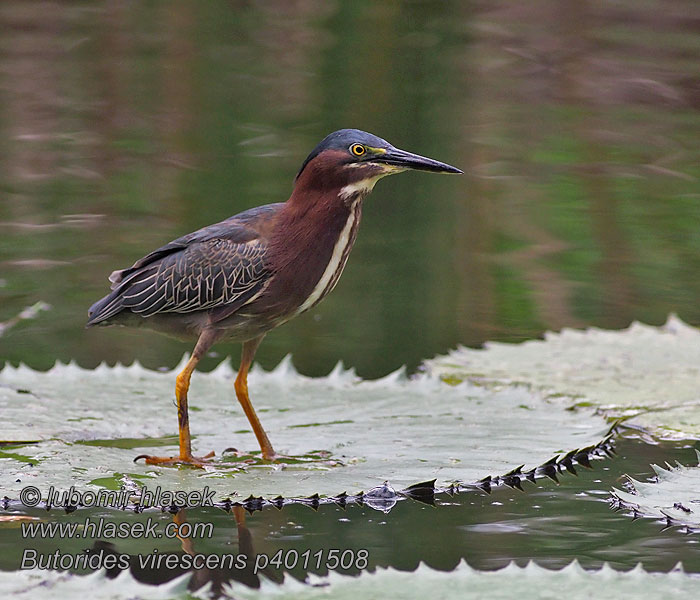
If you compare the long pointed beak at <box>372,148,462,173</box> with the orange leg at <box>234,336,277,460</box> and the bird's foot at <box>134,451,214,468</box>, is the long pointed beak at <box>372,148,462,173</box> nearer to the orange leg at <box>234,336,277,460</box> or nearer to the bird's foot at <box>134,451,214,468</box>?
the orange leg at <box>234,336,277,460</box>

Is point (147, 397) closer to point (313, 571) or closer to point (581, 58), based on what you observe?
point (313, 571)

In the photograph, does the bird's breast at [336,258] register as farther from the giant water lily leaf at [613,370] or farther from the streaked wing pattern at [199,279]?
the giant water lily leaf at [613,370]

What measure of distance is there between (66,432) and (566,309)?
3.71 m

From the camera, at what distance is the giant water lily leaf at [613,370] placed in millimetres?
5211

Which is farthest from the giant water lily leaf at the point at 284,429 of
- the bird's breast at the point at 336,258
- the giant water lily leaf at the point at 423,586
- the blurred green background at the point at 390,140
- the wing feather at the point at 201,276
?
the giant water lily leaf at the point at 423,586

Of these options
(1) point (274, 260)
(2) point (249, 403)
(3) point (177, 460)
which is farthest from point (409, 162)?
(3) point (177, 460)

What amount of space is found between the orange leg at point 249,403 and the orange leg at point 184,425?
0.21m

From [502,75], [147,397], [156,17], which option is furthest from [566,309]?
[156,17]

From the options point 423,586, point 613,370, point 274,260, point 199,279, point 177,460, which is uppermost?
point 274,260

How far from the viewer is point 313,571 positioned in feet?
12.2

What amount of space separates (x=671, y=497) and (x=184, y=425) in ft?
6.23

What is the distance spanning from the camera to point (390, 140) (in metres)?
10.7

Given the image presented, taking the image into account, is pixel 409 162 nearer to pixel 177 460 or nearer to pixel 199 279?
pixel 199 279

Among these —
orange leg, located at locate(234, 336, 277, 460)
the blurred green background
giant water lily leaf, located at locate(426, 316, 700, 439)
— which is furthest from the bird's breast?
the blurred green background
